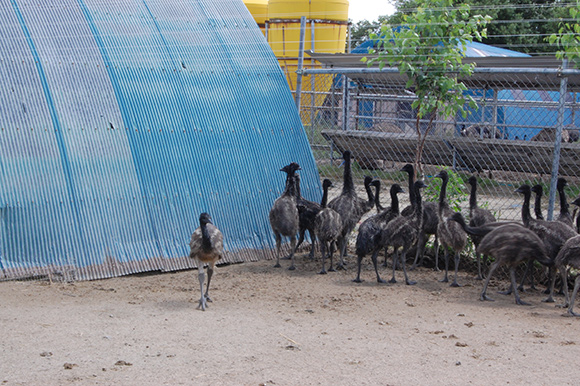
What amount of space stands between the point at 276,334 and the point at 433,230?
3.98 meters

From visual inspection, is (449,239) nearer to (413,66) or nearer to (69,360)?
(413,66)

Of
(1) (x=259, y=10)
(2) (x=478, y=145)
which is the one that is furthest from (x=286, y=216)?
(1) (x=259, y=10)

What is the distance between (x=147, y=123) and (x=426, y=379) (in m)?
5.90

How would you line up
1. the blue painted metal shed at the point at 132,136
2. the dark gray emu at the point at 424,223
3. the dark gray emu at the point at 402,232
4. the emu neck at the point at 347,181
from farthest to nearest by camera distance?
the emu neck at the point at 347,181, the dark gray emu at the point at 424,223, the dark gray emu at the point at 402,232, the blue painted metal shed at the point at 132,136

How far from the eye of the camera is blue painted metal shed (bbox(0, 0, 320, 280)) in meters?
8.60

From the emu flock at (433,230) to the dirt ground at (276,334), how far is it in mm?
463

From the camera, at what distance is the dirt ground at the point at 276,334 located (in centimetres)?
568

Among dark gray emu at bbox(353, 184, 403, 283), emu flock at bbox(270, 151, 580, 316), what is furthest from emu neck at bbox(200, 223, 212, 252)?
dark gray emu at bbox(353, 184, 403, 283)

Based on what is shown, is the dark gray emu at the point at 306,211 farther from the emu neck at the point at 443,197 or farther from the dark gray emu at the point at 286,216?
the emu neck at the point at 443,197

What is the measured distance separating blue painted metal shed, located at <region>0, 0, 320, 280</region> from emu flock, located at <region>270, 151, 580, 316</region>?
2.53 ft

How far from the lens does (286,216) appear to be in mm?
9648

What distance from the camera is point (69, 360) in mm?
5910

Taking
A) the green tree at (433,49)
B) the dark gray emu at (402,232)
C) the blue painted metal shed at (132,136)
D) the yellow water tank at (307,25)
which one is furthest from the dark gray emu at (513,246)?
the yellow water tank at (307,25)

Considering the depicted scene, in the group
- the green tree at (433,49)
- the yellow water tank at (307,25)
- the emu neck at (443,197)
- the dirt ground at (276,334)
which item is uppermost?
the yellow water tank at (307,25)
